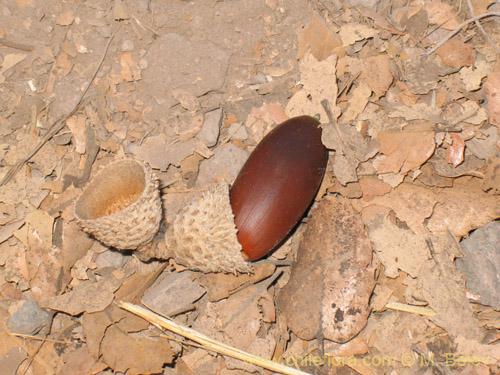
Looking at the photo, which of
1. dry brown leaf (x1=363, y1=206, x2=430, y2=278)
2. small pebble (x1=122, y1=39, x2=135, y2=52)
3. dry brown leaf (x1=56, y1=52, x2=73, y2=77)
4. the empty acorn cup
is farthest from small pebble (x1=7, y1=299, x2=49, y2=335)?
dry brown leaf (x1=363, y1=206, x2=430, y2=278)

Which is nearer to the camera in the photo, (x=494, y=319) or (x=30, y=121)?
(x=494, y=319)

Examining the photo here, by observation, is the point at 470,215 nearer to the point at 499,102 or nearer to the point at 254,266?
the point at 499,102

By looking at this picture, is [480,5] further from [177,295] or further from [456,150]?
[177,295]

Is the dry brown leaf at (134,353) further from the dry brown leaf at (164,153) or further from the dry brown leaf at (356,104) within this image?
the dry brown leaf at (356,104)

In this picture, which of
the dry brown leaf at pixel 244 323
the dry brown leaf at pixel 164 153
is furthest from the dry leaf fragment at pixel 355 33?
the dry brown leaf at pixel 244 323

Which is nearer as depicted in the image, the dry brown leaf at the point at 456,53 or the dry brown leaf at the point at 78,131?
the dry brown leaf at the point at 456,53

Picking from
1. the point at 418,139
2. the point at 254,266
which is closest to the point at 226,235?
the point at 254,266

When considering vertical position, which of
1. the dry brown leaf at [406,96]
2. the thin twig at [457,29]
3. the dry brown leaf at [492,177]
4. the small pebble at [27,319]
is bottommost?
the small pebble at [27,319]

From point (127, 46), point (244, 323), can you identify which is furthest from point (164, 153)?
point (244, 323)
